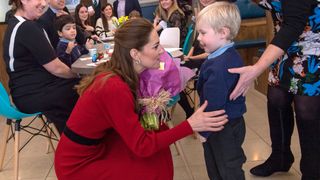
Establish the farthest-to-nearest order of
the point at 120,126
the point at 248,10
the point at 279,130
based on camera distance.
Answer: the point at 248,10
the point at 279,130
the point at 120,126

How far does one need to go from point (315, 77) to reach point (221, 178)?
0.69 metres

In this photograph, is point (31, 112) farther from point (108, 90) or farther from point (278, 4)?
point (278, 4)

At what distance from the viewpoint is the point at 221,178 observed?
5.92ft

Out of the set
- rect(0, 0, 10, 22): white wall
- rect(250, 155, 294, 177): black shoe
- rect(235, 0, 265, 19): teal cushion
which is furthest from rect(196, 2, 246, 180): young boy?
rect(0, 0, 10, 22): white wall

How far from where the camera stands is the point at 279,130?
6.95 ft

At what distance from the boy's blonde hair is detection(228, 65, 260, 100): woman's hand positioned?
0.57 feet

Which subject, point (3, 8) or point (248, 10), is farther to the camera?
point (248, 10)

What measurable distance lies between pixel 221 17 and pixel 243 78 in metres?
0.28

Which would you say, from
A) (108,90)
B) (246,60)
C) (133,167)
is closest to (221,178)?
(133,167)

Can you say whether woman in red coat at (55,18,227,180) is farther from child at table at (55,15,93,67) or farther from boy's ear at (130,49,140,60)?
child at table at (55,15,93,67)

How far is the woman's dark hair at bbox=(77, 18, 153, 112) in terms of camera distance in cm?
144

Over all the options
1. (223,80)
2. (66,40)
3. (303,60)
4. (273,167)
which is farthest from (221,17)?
(66,40)

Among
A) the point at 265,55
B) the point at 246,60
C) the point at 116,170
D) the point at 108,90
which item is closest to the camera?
the point at 108,90

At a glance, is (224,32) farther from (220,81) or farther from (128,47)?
(128,47)
